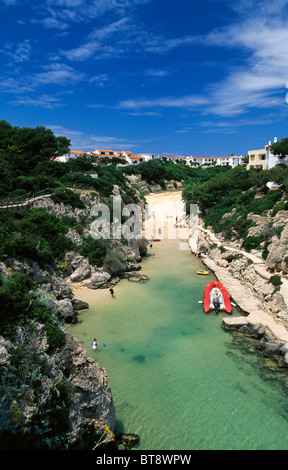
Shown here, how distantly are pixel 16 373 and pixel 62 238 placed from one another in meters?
17.9

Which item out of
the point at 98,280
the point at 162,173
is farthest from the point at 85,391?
the point at 162,173

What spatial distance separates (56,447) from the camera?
6930 millimetres

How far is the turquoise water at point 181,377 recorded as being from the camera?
9.89 metres

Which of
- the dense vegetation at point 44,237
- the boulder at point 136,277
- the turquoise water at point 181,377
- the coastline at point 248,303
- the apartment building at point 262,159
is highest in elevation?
the apartment building at point 262,159

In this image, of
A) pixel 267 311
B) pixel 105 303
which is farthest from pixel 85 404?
pixel 267 311

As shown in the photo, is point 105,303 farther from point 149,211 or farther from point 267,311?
point 149,211

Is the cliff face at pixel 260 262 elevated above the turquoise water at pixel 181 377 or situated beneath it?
elevated above

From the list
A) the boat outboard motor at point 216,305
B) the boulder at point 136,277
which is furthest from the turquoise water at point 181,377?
the boulder at point 136,277

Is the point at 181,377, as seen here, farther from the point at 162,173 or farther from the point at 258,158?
the point at 162,173

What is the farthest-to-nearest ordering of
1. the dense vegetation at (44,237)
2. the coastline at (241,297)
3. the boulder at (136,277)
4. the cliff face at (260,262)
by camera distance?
the boulder at (136,277), the cliff face at (260,262), the coastline at (241,297), the dense vegetation at (44,237)

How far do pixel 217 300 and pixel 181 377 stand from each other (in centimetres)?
747

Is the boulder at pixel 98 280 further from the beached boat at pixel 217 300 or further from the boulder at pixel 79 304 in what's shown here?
the beached boat at pixel 217 300

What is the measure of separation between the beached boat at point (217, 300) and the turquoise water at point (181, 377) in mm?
565

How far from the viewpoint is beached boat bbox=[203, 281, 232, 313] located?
19.0m
